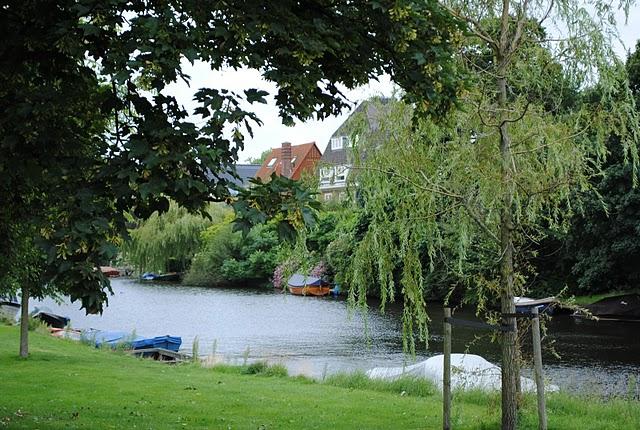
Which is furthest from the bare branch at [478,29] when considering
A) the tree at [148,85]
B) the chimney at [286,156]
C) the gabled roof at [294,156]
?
the gabled roof at [294,156]

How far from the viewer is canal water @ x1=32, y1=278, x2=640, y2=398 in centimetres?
2392

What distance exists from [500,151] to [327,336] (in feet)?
78.9

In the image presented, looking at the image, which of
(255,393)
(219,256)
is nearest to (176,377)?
(255,393)

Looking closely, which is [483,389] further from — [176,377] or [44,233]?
[44,233]

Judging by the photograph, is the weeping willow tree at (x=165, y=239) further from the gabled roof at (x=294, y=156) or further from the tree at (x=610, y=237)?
the gabled roof at (x=294, y=156)

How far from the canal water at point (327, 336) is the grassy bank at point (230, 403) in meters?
1.66

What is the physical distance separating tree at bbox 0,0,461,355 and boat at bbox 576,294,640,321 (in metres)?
33.1

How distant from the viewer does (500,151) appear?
9.47 m

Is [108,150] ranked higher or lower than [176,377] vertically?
higher

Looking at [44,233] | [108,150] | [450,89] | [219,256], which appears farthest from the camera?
[219,256]

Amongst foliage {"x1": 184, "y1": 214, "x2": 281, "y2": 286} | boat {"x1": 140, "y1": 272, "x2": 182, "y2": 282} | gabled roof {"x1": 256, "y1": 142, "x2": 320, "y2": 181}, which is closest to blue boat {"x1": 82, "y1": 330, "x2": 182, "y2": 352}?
foliage {"x1": 184, "y1": 214, "x2": 281, "y2": 286}

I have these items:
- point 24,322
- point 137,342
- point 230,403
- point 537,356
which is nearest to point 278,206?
point 537,356

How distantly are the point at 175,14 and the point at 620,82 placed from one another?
635 centimetres

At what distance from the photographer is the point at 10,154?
6.39 m
